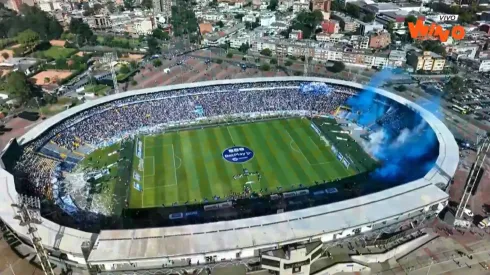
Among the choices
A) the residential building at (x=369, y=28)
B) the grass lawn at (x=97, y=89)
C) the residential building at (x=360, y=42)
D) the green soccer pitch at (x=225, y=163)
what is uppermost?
the residential building at (x=369, y=28)

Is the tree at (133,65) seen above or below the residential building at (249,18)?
below

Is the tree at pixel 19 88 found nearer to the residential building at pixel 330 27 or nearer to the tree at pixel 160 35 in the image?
the tree at pixel 160 35

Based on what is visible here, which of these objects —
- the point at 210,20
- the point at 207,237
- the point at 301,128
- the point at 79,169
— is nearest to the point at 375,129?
the point at 301,128

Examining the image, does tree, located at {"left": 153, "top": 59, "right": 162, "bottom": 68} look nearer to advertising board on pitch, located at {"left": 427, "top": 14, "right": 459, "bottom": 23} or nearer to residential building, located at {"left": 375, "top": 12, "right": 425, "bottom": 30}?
residential building, located at {"left": 375, "top": 12, "right": 425, "bottom": 30}

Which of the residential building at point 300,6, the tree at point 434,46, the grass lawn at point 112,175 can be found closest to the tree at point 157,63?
the grass lawn at point 112,175

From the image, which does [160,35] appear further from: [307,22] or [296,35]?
[307,22]

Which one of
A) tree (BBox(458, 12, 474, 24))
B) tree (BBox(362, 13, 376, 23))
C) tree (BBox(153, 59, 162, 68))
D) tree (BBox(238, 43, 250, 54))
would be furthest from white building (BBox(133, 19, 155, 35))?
tree (BBox(458, 12, 474, 24))
